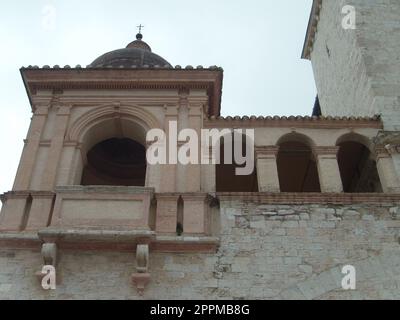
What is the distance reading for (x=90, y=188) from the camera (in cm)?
830

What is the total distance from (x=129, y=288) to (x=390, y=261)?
381cm

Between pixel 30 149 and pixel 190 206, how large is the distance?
10.2 ft

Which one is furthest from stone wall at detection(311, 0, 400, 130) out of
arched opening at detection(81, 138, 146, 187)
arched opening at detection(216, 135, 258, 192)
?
arched opening at detection(81, 138, 146, 187)

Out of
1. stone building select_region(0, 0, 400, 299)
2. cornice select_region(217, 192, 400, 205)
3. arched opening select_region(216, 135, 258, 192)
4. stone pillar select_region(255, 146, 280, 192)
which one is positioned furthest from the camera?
arched opening select_region(216, 135, 258, 192)

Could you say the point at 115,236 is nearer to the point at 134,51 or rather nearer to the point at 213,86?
the point at 213,86

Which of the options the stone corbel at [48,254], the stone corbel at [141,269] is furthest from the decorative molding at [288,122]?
the stone corbel at [48,254]

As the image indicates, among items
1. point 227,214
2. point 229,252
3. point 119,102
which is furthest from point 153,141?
point 229,252

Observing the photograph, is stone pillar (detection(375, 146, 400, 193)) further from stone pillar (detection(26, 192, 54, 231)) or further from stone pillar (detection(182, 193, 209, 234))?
stone pillar (detection(26, 192, 54, 231))

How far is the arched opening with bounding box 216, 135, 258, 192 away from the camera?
1012cm

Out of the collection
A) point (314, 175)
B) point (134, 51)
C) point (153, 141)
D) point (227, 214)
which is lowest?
point (227, 214)

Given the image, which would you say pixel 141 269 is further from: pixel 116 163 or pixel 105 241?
pixel 116 163

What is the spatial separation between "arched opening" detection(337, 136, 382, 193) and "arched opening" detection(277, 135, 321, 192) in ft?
2.06

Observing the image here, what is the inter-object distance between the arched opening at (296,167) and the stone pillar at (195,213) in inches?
108
